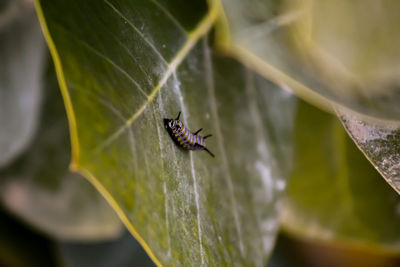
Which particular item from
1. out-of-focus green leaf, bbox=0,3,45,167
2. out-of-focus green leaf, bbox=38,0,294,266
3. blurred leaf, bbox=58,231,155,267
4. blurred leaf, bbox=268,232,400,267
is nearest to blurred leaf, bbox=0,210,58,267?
blurred leaf, bbox=58,231,155,267

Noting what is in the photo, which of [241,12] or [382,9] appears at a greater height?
[241,12]

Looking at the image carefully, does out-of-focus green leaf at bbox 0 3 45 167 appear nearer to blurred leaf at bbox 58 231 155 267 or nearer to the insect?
blurred leaf at bbox 58 231 155 267

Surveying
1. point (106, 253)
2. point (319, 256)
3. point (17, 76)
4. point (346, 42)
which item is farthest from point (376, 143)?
point (319, 256)

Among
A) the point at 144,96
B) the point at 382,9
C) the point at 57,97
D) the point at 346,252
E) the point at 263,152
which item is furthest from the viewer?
the point at 346,252

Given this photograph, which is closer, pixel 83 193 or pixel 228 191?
pixel 228 191

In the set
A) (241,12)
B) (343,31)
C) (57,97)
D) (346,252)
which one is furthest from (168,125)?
(346,252)

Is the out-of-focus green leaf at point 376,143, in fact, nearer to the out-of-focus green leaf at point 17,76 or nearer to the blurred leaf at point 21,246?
the out-of-focus green leaf at point 17,76

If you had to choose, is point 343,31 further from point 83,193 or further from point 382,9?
point 83,193

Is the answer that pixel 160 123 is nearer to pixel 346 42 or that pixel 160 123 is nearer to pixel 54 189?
pixel 346 42
